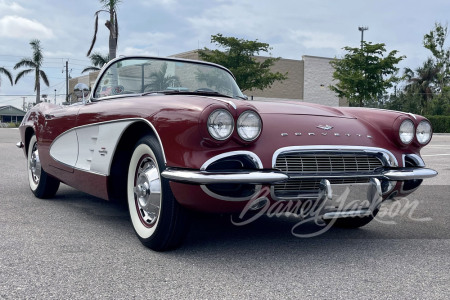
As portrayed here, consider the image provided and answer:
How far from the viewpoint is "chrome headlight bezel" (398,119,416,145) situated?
12.0 ft

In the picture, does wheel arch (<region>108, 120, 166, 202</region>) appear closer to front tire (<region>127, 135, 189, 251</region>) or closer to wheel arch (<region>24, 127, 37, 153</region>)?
front tire (<region>127, 135, 189, 251</region>)

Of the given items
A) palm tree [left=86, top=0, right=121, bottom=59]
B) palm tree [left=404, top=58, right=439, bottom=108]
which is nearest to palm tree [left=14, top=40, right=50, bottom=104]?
palm tree [left=86, top=0, right=121, bottom=59]

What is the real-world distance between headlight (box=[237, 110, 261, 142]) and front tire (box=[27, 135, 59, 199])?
115 inches

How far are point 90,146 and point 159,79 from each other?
821 millimetres

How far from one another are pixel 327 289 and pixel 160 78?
243 cm

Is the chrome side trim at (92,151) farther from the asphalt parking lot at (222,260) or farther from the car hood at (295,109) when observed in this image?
the car hood at (295,109)

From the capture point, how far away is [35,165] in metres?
5.53

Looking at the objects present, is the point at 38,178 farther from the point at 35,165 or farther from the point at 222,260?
the point at 222,260

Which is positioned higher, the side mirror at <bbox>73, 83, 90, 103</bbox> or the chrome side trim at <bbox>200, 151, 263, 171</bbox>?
the side mirror at <bbox>73, 83, 90, 103</bbox>

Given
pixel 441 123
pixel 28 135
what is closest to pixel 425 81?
pixel 441 123

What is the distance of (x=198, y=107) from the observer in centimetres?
298

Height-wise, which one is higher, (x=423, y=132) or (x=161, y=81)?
(x=161, y=81)

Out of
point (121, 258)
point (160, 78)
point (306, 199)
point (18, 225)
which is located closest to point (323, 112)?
point (306, 199)

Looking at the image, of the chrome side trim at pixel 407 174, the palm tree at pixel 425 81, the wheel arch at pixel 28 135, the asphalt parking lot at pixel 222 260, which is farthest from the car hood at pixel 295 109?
the palm tree at pixel 425 81
